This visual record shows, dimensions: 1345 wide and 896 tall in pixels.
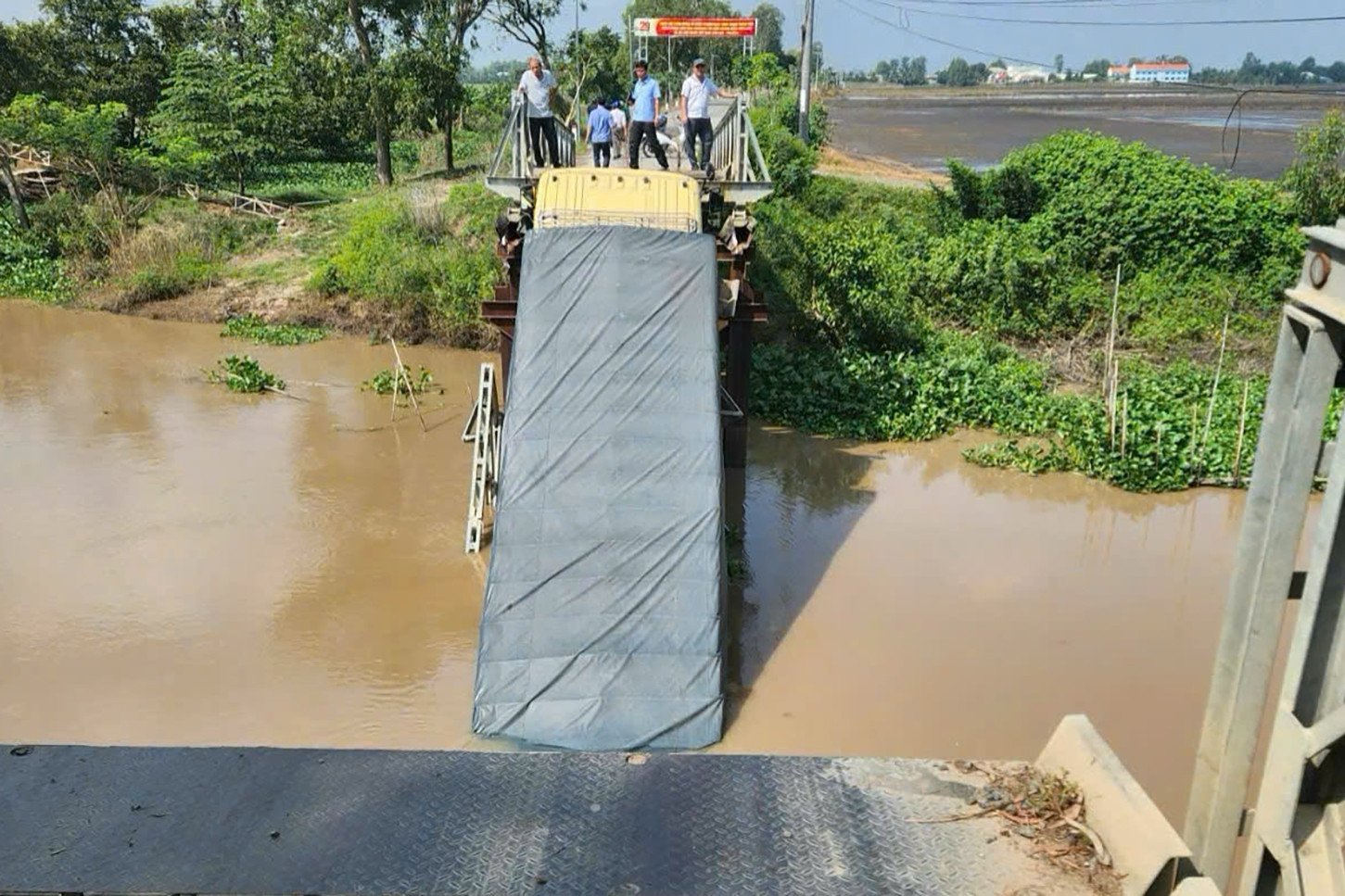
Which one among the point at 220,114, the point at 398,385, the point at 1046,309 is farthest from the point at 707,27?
the point at 398,385

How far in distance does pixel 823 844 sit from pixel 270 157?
28739mm

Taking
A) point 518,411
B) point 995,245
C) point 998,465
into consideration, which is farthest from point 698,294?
point 995,245

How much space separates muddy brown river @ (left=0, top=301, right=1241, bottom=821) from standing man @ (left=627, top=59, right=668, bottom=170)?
418 cm

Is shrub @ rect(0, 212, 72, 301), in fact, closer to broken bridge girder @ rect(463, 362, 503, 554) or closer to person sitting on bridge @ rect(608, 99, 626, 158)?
person sitting on bridge @ rect(608, 99, 626, 158)

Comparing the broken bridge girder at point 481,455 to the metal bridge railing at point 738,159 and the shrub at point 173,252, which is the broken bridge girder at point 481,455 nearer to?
the metal bridge railing at point 738,159

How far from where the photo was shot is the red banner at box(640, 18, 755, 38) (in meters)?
33.8

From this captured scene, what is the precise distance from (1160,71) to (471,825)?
14985cm

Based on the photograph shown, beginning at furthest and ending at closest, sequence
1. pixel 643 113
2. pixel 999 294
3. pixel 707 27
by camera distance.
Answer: pixel 707 27 < pixel 999 294 < pixel 643 113

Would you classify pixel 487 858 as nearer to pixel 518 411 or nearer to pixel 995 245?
pixel 518 411

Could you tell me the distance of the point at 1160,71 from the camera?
433 ft

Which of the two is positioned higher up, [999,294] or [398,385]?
[999,294]

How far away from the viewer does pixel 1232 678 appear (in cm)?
423

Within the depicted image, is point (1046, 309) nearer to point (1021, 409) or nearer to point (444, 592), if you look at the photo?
point (1021, 409)

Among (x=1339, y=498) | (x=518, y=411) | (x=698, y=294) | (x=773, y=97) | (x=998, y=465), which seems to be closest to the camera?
(x=1339, y=498)
